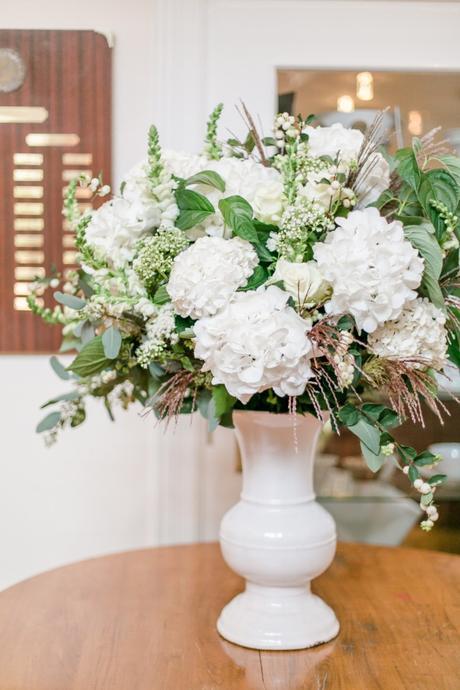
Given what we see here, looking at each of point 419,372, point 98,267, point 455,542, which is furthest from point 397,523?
point 98,267

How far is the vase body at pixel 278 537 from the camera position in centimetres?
116

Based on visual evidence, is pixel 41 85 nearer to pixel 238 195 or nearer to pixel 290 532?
pixel 238 195

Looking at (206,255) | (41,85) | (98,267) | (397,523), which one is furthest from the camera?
(397,523)

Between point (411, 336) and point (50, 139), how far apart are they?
1179mm

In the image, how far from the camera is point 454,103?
6.47 ft

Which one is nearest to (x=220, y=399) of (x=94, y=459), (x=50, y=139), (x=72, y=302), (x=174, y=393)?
(x=174, y=393)

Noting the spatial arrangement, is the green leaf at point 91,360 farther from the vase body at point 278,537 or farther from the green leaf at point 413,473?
the green leaf at point 413,473

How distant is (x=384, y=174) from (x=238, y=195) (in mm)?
193

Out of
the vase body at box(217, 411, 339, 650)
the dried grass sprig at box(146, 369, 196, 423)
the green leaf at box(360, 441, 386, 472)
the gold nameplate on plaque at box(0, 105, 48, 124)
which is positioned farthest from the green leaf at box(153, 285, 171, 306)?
the gold nameplate on plaque at box(0, 105, 48, 124)

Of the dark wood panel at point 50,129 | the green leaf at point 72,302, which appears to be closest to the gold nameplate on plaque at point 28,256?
the dark wood panel at point 50,129

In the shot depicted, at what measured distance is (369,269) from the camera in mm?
1000

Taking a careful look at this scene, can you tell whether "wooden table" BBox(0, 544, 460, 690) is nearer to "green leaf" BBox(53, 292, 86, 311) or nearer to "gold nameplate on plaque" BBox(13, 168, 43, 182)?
"green leaf" BBox(53, 292, 86, 311)

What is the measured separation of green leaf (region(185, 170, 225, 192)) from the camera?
108 cm

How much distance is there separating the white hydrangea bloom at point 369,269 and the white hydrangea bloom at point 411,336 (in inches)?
1.3
